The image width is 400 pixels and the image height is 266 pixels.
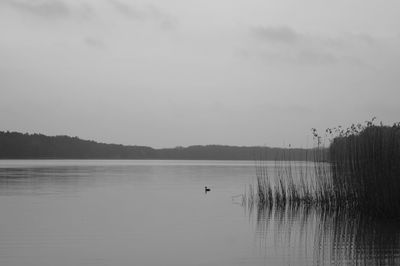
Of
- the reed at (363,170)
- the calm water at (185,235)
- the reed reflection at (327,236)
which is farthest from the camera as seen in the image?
the reed at (363,170)

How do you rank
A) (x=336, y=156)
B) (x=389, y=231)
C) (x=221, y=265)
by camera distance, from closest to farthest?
(x=221, y=265) → (x=389, y=231) → (x=336, y=156)

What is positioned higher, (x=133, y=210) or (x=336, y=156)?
(x=336, y=156)

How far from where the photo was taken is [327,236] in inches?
463

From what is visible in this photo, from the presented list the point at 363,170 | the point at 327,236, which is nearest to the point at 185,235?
the point at 327,236

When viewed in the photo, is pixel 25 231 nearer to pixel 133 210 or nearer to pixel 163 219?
pixel 163 219

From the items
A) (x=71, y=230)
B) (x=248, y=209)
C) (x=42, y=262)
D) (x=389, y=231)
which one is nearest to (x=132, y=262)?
(x=42, y=262)

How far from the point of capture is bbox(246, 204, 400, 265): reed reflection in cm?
941

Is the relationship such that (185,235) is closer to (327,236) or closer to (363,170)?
(327,236)

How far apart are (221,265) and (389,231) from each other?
4.71m

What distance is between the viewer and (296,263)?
898 cm

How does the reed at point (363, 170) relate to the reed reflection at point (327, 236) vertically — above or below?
above

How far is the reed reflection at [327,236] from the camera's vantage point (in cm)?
941

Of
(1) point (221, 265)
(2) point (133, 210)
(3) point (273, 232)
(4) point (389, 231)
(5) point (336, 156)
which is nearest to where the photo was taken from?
(1) point (221, 265)

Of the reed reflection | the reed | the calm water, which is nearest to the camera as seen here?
the calm water
